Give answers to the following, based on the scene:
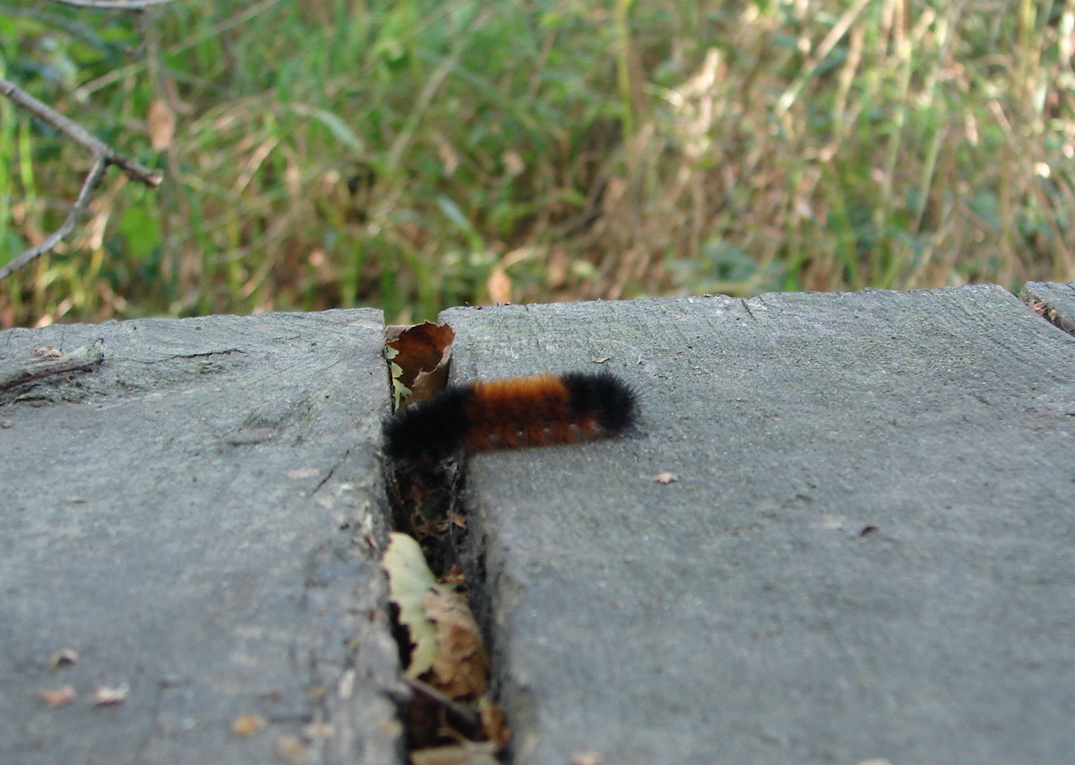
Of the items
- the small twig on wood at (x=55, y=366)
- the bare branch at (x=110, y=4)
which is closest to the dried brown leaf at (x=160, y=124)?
the bare branch at (x=110, y=4)

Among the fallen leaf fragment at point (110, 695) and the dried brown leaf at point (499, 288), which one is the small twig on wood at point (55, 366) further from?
the dried brown leaf at point (499, 288)

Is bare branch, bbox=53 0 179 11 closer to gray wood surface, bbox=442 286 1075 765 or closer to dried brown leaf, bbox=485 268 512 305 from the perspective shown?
gray wood surface, bbox=442 286 1075 765

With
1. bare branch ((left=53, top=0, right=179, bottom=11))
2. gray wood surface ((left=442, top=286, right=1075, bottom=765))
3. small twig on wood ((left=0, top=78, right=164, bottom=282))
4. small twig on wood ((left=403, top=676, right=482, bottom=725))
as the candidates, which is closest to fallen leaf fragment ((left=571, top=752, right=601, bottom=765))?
gray wood surface ((left=442, top=286, right=1075, bottom=765))

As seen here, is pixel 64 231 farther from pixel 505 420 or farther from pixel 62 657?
A: pixel 62 657

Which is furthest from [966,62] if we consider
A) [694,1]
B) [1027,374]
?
[1027,374]

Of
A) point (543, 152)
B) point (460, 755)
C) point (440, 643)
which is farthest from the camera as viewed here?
point (543, 152)

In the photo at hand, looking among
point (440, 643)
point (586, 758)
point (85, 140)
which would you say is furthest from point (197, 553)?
point (85, 140)

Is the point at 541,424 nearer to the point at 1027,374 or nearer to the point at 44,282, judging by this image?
the point at 1027,374
